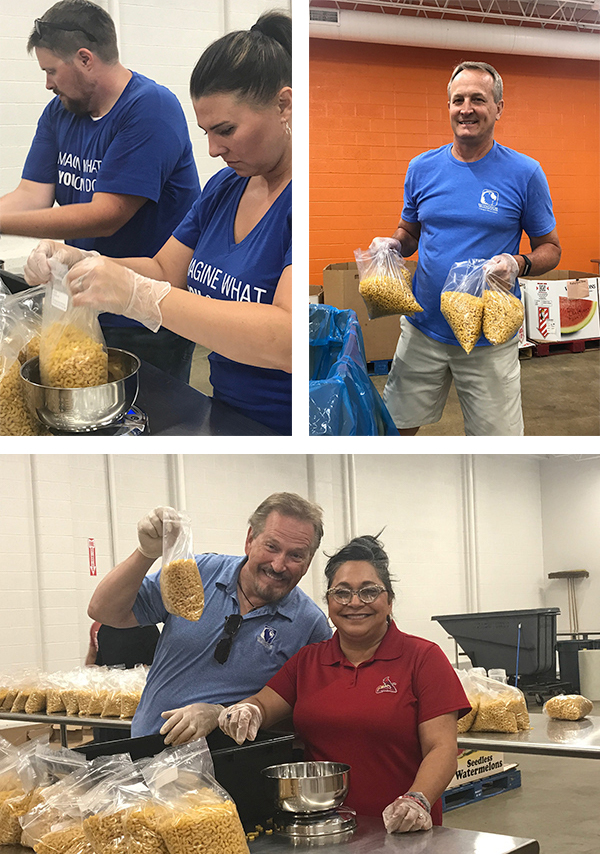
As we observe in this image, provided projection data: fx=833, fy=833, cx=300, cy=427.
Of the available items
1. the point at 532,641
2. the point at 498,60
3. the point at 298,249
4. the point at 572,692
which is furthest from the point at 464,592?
the point at 498,60

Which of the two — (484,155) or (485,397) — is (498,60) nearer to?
(484,155)

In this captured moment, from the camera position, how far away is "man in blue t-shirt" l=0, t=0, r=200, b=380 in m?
2.10

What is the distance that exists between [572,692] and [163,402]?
138cm

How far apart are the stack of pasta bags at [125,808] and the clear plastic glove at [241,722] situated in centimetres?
11

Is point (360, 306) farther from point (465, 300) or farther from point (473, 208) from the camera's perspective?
point (473, 208)

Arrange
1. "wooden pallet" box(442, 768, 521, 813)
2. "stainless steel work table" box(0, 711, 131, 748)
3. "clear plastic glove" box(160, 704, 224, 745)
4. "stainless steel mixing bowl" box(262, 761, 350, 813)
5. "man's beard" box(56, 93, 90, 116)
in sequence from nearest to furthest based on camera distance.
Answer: "stainless steel mixing bowl" box(262, 761, 350, 813) → "clear plastic glove" box(160, 704, 224, 745) → "man's beard" box(56, 93, 90, 116) → "stainless steel work table" box(0, 711, 131, 748) → "wooden pallet" box(442, 768, 521, 813)

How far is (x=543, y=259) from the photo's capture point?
2213 mm

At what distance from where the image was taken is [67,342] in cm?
184

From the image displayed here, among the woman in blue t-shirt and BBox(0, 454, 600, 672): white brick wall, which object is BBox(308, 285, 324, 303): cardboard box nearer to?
the woman in blue t-shirt

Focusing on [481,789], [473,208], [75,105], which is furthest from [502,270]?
[481,789]

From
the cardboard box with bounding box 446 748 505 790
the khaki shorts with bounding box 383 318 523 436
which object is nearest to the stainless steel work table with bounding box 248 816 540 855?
the khaki shorts with bounding box 383 318 523 436

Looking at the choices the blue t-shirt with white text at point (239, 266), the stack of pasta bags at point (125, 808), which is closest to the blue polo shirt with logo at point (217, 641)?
the stack of pasta bags at point (125, 808)

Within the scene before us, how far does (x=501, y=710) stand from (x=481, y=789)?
4.48ft

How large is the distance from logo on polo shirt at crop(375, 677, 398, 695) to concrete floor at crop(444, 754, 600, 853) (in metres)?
1.34
